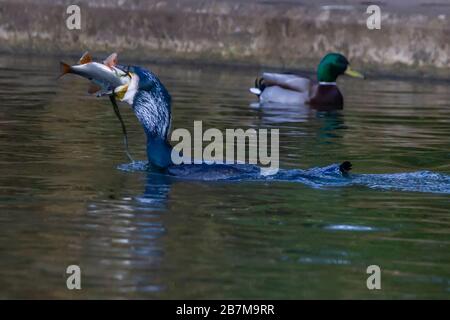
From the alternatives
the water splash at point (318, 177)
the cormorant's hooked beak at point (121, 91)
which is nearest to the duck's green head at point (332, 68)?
the water splash at point (318, 177)

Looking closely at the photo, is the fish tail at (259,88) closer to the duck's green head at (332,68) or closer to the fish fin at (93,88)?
the duck's green head at (332,68)

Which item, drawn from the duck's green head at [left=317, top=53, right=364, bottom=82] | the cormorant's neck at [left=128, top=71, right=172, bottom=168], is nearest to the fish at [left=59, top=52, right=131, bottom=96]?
the cormorant's neck at [left=128, top=71, right=172, bottom=168]

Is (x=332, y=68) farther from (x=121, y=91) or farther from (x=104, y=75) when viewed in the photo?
(x=104, y=75)

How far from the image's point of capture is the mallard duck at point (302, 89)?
18.6 metres

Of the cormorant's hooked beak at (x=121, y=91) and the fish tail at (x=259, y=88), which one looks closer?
the cormorant's hooked beak at (x=121, y=91)

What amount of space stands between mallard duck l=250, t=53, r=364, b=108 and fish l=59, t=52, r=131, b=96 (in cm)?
819

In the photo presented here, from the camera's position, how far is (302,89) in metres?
19.5

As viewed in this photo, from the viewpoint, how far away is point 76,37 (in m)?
24.2

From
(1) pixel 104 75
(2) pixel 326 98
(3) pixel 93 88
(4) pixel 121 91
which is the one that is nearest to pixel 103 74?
(1) pixel 104 75

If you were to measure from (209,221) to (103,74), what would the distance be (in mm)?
1772

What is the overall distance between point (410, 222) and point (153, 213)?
1552 mm

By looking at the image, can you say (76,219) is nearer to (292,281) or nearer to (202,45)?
(292,281)

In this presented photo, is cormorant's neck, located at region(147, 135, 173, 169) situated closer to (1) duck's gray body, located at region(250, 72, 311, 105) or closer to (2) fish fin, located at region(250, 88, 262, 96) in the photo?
(2) fish fin, located at region(250, 88, 262, 96)
